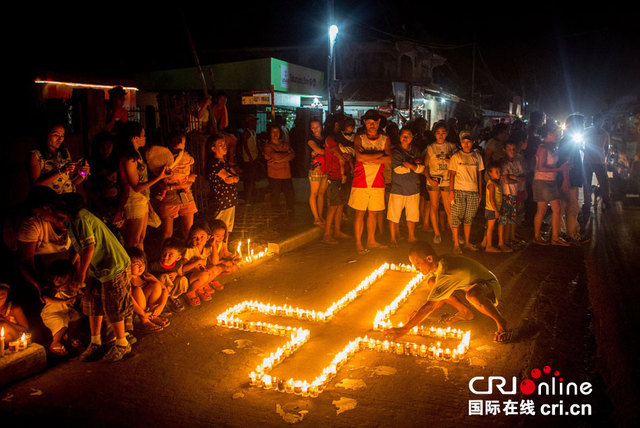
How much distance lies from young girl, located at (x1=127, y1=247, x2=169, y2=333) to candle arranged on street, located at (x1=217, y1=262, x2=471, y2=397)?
2.16 ft

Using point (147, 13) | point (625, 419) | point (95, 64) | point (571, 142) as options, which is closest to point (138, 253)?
point (625, 419)

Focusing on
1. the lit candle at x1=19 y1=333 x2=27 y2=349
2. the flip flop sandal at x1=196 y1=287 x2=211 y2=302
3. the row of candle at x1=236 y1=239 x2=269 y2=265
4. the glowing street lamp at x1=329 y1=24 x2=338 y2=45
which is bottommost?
the flip flop sandal at x1=196 y1=287 x2=211 y2=302

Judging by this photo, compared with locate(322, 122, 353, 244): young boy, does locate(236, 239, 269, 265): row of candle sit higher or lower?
lower

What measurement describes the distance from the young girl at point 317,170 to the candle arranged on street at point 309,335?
129 inches

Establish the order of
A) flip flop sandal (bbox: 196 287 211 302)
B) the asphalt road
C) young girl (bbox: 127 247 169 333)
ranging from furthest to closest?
1. flip flop sandal (bbox: 196 287 211 302)
2. young girl (bbox: 127 247 169 333)
3. the asphalt road

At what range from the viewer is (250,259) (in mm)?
8734

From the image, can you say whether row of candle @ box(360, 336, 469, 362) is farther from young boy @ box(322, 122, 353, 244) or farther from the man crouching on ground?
young boy @ box(322, 122, 353, 244)

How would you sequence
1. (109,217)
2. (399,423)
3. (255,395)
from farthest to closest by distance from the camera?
(109,217), (255,395), (399,423)

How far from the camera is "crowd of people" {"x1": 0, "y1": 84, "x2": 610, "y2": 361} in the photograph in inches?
213

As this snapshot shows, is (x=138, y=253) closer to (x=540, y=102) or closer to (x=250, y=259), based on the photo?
(x=250, y=259)

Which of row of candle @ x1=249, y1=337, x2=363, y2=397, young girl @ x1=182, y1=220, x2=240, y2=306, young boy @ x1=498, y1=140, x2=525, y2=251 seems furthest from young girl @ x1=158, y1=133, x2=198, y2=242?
young boy @ x1=498, y1=140, x2=525, y2=251

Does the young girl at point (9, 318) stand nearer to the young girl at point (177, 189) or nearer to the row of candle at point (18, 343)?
the row of candle at point (18, 343)

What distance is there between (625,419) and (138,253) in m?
4.64

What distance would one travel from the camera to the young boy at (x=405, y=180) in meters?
9.25
